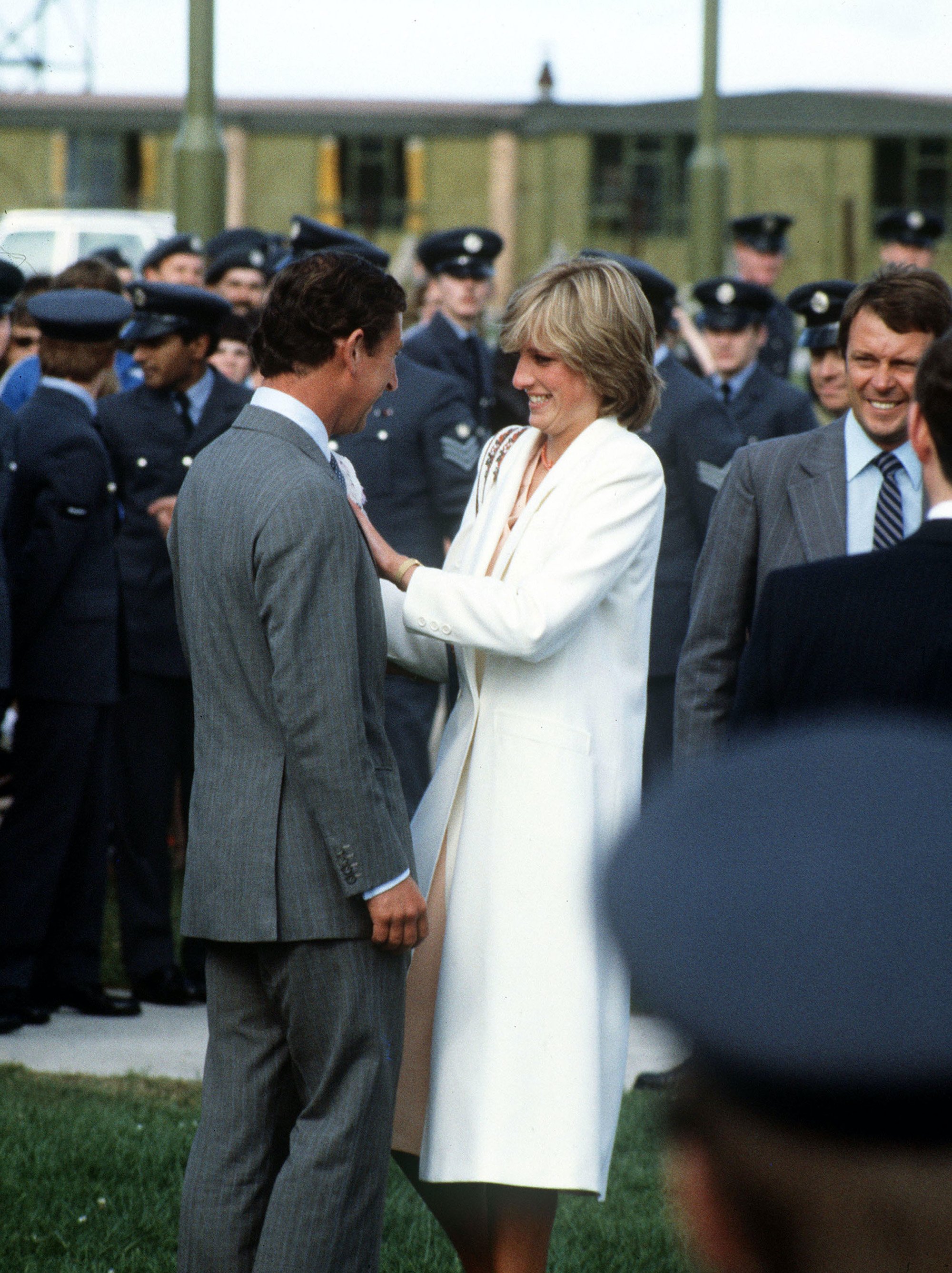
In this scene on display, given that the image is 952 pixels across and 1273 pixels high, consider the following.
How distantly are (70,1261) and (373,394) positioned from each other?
1961mm

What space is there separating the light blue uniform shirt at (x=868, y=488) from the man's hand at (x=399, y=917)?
52.8 inches

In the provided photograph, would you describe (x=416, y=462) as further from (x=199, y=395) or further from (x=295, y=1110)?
(x=295, y=1110)

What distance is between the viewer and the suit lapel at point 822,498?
11.9 feet

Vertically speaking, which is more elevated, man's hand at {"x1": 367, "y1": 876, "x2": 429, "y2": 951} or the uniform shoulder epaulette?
the uniform shoulder epaulette

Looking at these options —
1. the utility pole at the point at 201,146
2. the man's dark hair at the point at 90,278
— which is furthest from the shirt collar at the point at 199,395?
the utility pole at the point at 201,146

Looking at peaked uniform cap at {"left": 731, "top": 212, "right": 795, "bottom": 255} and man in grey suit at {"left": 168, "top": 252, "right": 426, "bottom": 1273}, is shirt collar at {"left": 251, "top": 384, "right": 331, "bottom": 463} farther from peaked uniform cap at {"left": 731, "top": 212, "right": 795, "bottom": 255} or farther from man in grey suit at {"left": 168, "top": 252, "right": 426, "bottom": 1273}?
peaked uniform cap at {"left": 731, "top": 212, "right": 795, "bottom": 255}

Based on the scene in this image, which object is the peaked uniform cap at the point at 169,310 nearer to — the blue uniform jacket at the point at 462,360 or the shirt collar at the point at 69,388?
the shirt collar at the point at 69,388

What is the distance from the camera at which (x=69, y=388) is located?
543 centimetres

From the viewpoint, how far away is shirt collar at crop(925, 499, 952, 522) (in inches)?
73.1

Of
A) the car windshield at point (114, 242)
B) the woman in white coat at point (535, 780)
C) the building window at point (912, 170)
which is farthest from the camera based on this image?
the building window at point (912, 170)

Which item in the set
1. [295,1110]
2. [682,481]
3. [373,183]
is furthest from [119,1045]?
[373,183]

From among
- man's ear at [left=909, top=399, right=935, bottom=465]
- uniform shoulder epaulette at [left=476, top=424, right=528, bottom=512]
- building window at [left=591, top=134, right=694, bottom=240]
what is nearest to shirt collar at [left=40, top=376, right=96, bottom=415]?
uniform shoulder epaulette at [left=476, top=424, right=528, bottom=512]

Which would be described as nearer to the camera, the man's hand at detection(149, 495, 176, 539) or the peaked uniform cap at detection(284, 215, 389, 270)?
the man's hand at detection(149, 495, 176, 539)

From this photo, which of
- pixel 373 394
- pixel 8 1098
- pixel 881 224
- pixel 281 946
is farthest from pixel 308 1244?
pixel 881 224
